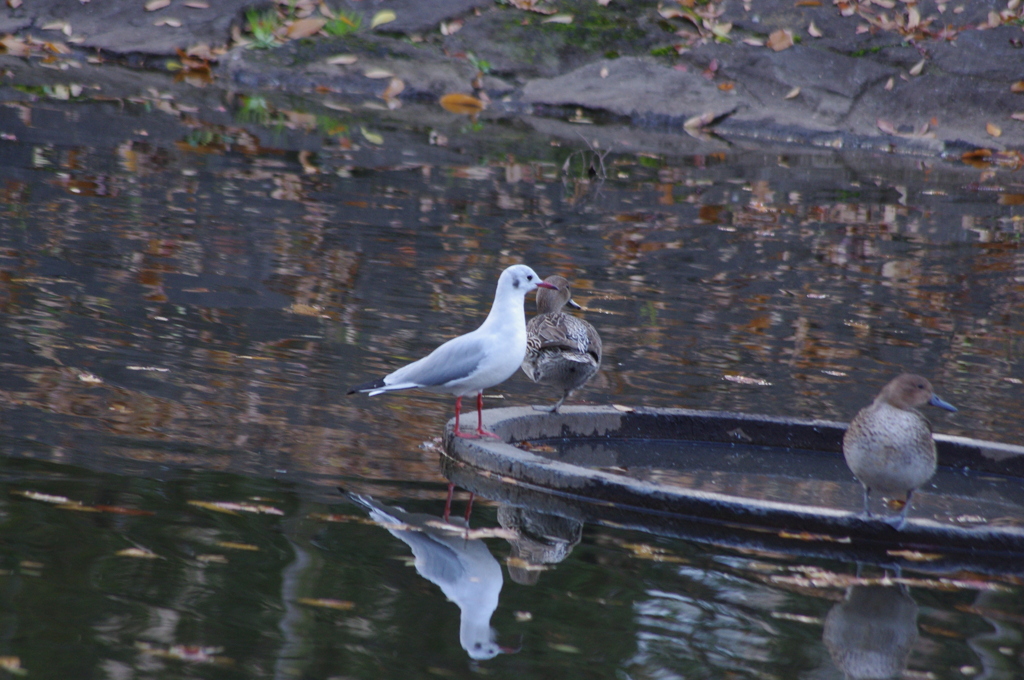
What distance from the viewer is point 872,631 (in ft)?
13.6

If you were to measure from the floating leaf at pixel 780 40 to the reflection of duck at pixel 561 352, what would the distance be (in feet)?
49.9

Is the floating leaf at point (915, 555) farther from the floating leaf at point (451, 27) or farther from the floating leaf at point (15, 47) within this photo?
the floating leaf at point (15, 47)

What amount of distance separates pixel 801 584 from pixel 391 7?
62.0ft

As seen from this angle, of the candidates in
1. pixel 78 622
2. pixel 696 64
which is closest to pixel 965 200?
pixel 696 64

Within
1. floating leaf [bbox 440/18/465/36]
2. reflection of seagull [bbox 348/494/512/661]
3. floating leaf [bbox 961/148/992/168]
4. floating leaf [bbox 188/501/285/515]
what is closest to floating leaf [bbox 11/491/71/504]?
floating leaf [bbox 188/501/285/515]

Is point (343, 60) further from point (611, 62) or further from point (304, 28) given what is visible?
point (611, 62)

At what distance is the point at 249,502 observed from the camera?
15.8 feet

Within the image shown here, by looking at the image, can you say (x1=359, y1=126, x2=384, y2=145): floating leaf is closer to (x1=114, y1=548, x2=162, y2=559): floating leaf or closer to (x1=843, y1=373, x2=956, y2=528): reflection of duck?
(x1=843, y1=373, x2=956, y2=528): reflection of duck

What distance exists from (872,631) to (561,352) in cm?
246

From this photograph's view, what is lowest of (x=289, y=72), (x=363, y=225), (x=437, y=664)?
(x=437, y=664)

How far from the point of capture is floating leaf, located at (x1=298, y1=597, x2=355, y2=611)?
3961 mm

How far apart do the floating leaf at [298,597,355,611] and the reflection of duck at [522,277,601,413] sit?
2430 mm

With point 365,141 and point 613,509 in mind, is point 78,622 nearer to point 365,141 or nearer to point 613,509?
point 613,509

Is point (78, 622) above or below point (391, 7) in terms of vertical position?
below
